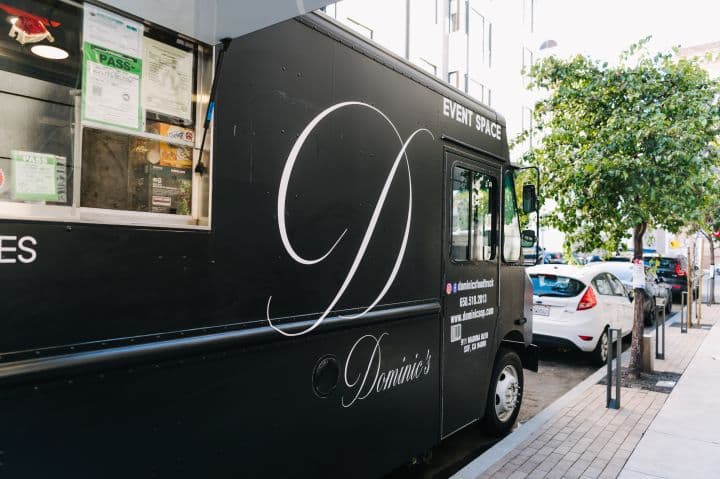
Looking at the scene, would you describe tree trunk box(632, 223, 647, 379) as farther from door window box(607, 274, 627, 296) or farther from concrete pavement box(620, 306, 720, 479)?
door window box(607, 274, 627, 296)

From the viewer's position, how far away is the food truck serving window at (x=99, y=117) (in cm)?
183

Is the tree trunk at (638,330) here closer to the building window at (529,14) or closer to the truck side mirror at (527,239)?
the truck side mirror at (527,239)

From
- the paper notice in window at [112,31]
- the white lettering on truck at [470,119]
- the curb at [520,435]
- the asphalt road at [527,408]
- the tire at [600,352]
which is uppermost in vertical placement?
the white lettering on truck at [470,119]

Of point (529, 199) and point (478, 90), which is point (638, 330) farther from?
point (478, 90)

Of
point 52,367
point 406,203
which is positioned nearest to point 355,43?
point 406,203

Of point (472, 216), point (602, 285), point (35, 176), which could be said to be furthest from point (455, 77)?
point (35, 176)

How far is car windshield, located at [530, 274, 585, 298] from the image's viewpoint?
28.8 ft

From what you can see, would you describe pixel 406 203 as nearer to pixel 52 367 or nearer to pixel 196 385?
pixel 196 385

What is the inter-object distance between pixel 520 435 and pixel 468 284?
6.02 ft

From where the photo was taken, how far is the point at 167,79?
2.29 m

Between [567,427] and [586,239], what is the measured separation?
3475mm

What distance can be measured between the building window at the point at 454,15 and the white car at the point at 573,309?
15888 mm

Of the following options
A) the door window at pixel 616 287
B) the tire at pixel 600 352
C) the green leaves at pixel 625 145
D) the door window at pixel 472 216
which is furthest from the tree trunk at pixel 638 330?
the door window at pixel 472 216

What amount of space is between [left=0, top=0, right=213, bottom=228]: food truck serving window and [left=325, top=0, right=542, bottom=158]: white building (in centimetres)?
1101
